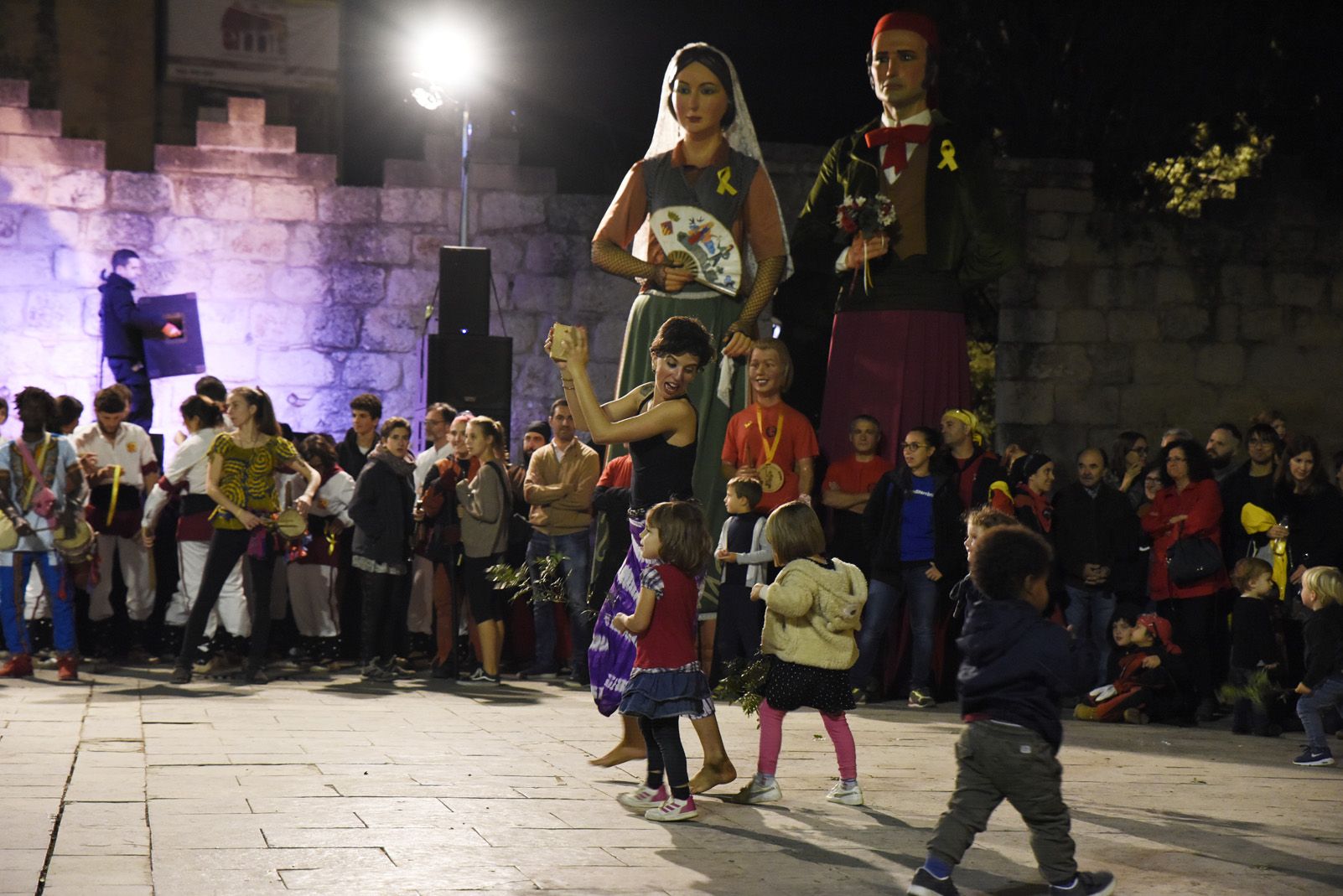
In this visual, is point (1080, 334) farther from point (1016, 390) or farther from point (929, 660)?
point (929, 660)

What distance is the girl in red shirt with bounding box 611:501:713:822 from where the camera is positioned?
230 inches

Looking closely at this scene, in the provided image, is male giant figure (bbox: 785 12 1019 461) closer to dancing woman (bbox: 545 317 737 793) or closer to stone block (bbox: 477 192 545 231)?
dancing woman (bbox: 545 317 737 793)

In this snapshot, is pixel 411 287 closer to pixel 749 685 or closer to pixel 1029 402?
pixel 1029 402

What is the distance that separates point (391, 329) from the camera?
15.1m

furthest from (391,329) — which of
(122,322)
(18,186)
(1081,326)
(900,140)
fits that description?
(900,140)

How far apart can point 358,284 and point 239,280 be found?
1060mm

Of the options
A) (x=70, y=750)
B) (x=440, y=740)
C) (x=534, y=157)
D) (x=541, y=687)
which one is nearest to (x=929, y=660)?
(x=541, y=687)

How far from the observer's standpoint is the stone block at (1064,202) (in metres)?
14.4

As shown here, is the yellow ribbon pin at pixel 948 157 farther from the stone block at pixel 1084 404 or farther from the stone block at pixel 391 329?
the stone block at pixel 391 329

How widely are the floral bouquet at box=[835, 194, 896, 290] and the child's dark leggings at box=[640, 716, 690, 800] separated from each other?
391cm

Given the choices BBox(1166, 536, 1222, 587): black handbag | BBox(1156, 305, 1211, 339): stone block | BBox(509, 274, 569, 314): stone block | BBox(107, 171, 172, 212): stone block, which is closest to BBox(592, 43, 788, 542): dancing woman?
BBox(1166, 536, 1222, 587): black handbag

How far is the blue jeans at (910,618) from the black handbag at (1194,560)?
1.47m

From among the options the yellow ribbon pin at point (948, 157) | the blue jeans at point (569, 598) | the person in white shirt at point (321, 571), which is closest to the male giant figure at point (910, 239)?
the yellow ribbon pin at point (948, 157)

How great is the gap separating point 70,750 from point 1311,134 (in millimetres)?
12789
